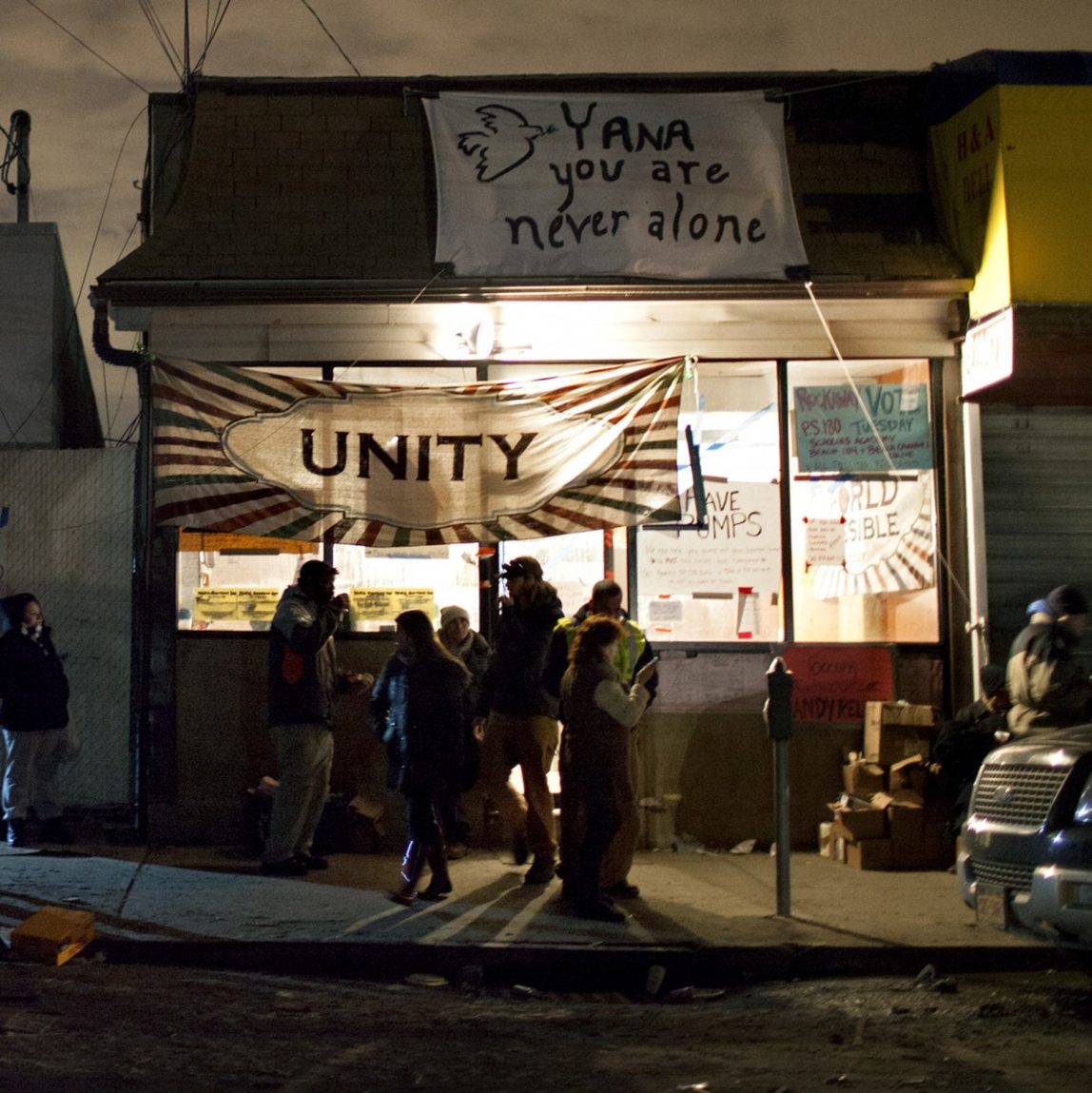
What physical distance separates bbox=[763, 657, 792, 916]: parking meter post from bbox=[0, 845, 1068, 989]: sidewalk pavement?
8.3 inches

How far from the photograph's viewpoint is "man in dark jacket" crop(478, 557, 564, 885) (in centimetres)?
922

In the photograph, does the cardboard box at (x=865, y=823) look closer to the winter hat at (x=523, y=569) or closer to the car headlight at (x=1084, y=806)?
the winter hat at (x=523, y=569)

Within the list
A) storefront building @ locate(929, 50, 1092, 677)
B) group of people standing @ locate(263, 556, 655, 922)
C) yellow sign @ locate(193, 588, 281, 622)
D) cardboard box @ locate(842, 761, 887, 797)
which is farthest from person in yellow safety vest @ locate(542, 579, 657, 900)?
storefront building @ locate(929, 50, 1092, 677)

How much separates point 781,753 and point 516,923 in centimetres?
181

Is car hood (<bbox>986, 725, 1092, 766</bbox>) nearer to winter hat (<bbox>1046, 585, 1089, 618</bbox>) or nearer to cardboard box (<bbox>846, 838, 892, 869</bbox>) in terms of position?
winter hat (<bbox>1046, 585, 1089, 618</bbox>)

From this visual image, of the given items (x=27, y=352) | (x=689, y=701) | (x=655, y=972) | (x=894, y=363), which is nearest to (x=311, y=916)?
(x=655, y=972)

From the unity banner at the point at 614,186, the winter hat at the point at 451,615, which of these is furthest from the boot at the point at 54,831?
the unity banner at the point at 614,186

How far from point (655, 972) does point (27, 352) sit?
8.87 metres

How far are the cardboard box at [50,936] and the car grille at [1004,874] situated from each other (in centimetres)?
460

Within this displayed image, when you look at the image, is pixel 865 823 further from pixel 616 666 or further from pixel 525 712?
pixel 525 712

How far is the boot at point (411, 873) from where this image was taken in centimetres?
862

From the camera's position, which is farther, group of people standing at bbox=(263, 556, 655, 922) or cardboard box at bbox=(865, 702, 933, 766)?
cardboard box at bbox=(865, 702, 933, 766)

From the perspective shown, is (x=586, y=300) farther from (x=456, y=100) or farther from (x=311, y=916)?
(x=311, y=916)

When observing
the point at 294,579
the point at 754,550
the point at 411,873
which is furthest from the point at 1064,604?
the point at 294,579
